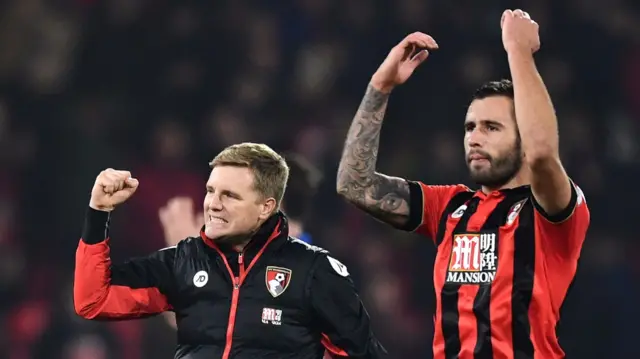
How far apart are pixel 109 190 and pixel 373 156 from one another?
85 cm

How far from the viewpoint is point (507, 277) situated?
2967 mm

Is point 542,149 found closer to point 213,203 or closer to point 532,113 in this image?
point 532,113

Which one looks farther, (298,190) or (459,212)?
(298,190)

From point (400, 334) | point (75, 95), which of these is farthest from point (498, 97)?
point (75, 95)

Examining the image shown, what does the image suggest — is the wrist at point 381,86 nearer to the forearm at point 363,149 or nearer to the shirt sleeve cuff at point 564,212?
the forearm at point 363,149

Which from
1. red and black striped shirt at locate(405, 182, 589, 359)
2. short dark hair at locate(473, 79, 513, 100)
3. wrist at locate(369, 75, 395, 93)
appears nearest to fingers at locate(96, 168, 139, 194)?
wrist at locate(369, 75, 395, 93)

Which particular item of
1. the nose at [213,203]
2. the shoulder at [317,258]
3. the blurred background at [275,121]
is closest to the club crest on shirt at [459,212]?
the shoulder at [317,258]

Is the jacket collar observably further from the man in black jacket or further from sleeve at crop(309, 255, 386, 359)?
sleeve at crop(309, 255, 386, 359)

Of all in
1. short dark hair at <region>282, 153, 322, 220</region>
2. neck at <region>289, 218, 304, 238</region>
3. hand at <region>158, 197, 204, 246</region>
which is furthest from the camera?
short dark hair at <region>282, 153, 322, 220</region>

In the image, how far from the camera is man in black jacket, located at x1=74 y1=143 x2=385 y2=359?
122 inches

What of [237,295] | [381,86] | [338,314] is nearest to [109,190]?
[237,295]

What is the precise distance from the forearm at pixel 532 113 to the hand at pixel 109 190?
3.77ft

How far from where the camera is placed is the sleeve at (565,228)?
2916 mm

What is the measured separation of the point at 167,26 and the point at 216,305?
423 centimetres
